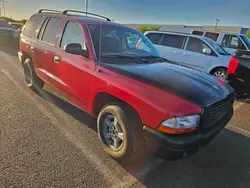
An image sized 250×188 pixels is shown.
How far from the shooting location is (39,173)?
2469 millimetres

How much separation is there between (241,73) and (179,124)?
313cm

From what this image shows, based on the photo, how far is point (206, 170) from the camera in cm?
279

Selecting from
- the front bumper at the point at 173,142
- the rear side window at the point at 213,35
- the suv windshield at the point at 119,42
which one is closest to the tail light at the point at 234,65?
the suv windshield at the point at 119,42

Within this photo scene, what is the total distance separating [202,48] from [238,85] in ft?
10.7

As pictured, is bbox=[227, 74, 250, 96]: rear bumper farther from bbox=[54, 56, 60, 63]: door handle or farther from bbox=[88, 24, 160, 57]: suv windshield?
bbox=[54, 56, 60, 63]: door handle

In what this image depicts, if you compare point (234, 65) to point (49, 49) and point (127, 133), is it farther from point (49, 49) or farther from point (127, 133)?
point (49, 49)

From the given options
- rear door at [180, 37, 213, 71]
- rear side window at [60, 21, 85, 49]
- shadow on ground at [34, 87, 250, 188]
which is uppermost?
rear side window at [60, 21, 85, 49]

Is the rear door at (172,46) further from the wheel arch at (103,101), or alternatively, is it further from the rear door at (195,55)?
the wheel arch at (103,101)

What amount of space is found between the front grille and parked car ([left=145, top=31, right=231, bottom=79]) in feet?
14.8

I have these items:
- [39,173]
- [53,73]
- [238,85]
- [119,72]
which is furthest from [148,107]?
[238,85]

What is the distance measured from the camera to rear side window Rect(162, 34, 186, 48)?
8.05 m

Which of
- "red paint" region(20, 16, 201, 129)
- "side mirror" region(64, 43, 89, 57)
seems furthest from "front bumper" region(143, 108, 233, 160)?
"side mirror" region(64, 43, 89, 57)

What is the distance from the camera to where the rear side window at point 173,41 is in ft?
26.4

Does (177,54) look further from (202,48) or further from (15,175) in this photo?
(15,175)
